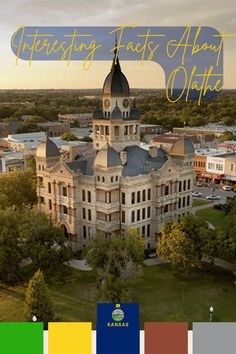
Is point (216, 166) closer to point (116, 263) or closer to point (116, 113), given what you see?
point (116, 113)

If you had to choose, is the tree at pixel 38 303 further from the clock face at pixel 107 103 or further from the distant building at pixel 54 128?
the distant building at pixel 54 128

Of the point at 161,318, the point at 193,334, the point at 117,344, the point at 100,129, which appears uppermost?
the point at 100,129

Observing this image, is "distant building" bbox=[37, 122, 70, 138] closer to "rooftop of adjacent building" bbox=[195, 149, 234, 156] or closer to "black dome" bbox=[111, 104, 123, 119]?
"rooftop of adjacent building" bbox=[195, 149, 234, 156]

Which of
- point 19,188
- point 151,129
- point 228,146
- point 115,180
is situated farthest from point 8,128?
point 115,180

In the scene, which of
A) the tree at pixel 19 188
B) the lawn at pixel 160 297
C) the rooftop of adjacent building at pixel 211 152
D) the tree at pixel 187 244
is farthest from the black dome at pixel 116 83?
the rooftop of adjacent building at pixel 211 152

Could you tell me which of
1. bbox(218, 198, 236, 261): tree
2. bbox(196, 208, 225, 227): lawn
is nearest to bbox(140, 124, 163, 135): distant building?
bbox(196, 208, 225, 227): lawn

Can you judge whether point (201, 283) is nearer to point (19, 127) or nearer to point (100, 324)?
point (100, 324)

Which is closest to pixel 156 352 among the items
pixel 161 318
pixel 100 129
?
pixel 161 318
